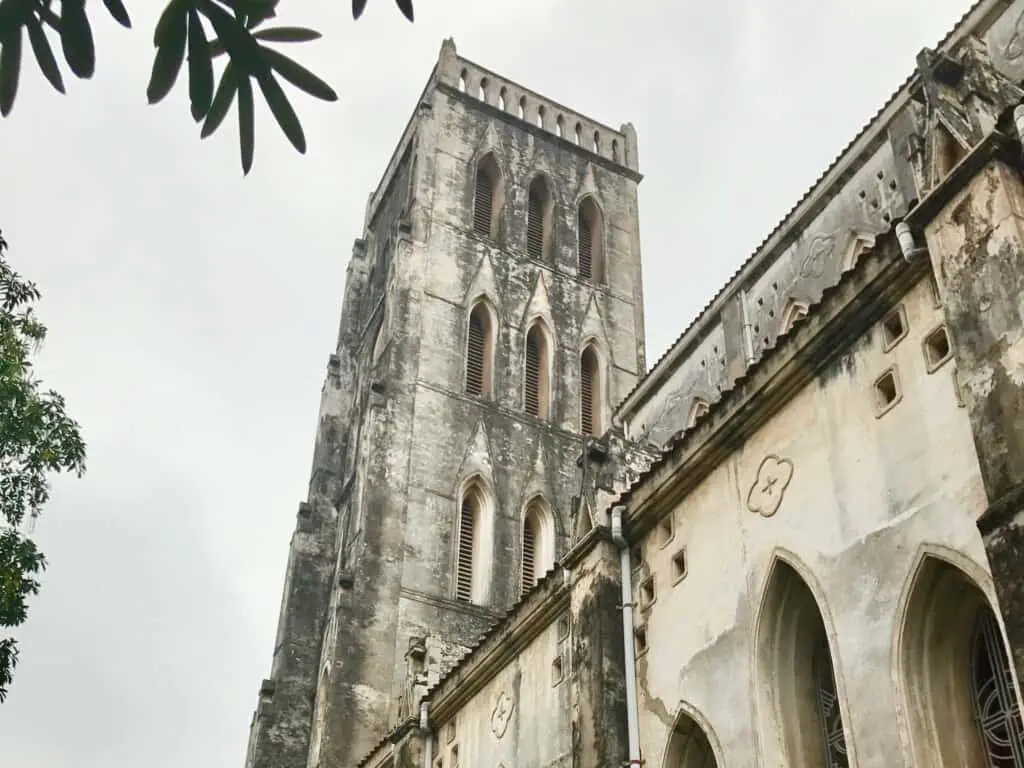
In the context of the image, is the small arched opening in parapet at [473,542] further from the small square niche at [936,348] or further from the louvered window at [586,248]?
the small square niche at [936,348]

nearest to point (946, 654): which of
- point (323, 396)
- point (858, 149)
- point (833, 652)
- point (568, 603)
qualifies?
point (833, 652)

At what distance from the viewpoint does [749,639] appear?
10.5 meters

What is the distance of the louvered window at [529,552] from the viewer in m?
25.1

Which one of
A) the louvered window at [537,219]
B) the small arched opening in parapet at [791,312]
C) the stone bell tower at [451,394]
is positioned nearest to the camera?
the small arched opening in parapet at [791,312]

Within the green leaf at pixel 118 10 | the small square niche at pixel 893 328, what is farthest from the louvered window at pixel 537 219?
the green leaf at pixel 118 10

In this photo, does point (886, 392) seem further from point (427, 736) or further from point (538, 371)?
point (538, 371)

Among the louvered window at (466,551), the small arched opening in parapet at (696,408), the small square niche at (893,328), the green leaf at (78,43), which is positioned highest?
the louvered window at (466,551)

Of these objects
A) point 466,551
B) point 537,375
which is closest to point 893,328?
point 466,551

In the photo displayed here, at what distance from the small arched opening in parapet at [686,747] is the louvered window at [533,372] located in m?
16.6

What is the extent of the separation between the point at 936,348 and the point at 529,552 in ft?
55.5

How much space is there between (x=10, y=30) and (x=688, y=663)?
9.45m

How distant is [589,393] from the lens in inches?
1147

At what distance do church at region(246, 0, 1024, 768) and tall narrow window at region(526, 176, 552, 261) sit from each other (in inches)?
132

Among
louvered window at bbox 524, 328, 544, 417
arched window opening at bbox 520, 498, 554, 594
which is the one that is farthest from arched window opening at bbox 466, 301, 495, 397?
arched window opening at bbox 520, 498, 554, 594
